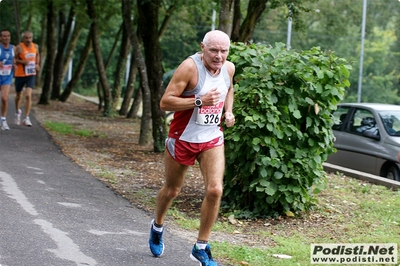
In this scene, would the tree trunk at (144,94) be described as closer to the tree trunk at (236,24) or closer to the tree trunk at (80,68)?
the tree trunk at (236,24)

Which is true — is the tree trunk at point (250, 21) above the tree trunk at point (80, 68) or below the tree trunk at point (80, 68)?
above

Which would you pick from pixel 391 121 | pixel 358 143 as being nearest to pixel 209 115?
pixel 391 121

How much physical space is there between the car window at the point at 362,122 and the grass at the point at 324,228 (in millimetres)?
3964

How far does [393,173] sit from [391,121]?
50.8 inches

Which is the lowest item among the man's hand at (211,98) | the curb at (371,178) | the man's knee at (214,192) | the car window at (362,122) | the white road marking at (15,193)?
the curb at (371,178)

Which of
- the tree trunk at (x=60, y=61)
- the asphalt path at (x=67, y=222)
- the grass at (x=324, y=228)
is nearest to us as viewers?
the asphalt path at (x=67, y=222)

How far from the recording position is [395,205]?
9.16m

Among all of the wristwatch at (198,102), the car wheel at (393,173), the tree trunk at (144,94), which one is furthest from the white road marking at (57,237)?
the car wheel at (393,173)

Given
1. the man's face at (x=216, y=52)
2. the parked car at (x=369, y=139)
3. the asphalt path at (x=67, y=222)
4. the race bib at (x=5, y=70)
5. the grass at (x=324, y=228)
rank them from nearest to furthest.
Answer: the man's face at (x=216, y=52) < the asphalt path at (x=67, y=222) < the grass at (x=324, y=228) < the parked car at (x=369, y=139) < the race bib at (x=5, y=70)

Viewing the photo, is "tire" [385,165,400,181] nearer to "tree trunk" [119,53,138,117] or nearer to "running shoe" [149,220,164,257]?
"running shoe" [149,220,164,257]

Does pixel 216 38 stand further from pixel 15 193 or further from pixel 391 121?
pixel 391 121

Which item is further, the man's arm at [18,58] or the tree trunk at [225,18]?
the man's arm at [18,58]

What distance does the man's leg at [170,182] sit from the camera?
245 inches

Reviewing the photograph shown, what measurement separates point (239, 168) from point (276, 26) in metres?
27.8
